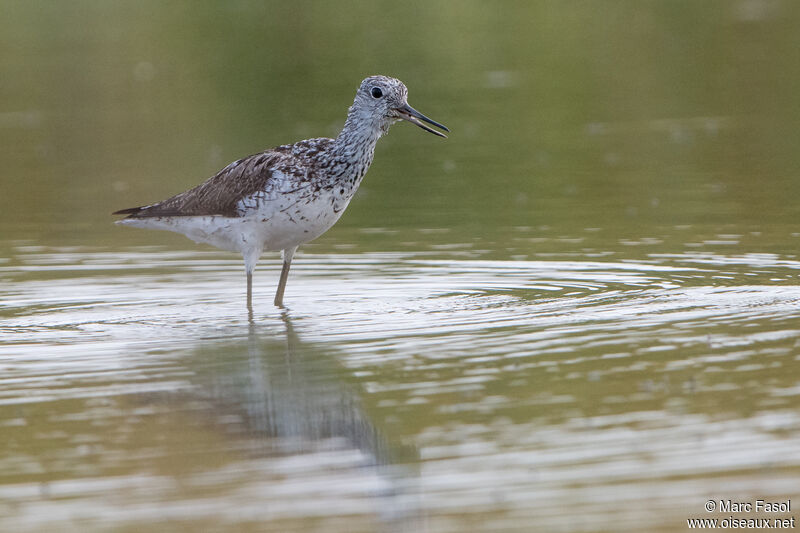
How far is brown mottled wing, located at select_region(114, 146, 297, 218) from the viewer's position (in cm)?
1138

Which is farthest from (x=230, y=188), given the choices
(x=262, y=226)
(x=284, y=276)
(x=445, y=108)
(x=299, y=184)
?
(x=445, y=108)

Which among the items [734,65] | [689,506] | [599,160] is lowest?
[689,506]

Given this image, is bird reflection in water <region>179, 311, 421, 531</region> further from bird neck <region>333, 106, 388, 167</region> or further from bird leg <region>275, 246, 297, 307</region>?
bird neck <region>333, 106, 388, 167</region>

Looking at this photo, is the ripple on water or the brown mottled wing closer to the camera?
the ripple on water

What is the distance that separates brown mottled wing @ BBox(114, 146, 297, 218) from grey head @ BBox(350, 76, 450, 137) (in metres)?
0.69

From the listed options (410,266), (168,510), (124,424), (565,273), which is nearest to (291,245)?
(410,266)

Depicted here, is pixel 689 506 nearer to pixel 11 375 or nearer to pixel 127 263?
pixel 11 375

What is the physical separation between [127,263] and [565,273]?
423 centimetres

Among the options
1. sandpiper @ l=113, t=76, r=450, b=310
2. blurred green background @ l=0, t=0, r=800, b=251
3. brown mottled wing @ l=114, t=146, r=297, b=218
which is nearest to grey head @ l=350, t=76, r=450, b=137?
sandpiper @ l=113, t=76, r=450, b=310

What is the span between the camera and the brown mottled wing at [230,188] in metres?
11.4

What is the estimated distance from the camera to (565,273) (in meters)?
12.0

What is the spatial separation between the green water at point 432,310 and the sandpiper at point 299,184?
0.62m

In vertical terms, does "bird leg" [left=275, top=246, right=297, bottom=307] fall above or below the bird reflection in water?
above

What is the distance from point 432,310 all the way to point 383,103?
177 centimetres
